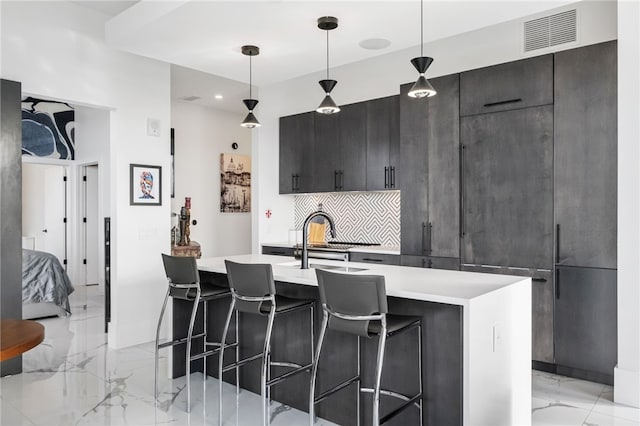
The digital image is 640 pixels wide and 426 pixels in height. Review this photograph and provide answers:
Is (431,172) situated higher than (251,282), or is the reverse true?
(431,172)

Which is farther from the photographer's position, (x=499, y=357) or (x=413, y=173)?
(x=413, y=173)

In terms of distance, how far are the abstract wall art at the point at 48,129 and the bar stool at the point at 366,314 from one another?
643 centimetres

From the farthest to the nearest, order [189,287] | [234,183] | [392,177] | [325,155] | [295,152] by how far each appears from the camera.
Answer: [234,183]
[295,152]
[325,155]
[392,177]
[189,287]

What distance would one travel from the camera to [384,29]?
3676 millimetres

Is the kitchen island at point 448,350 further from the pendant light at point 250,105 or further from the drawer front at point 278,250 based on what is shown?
the drawer front at point 278,250

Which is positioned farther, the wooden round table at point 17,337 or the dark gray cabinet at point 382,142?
the dark gray cabinet at point 382,142

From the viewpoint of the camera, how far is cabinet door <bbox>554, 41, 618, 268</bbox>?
3.38 metres

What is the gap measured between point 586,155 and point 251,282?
2.64m

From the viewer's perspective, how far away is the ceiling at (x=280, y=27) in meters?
3.26

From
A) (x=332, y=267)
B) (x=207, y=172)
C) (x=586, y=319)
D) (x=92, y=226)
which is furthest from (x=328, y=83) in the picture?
(x=92, y=226)

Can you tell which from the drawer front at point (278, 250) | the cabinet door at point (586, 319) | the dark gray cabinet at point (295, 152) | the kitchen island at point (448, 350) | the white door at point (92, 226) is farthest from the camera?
the white door at point (92, 226)

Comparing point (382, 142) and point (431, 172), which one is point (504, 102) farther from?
point (382, 142)

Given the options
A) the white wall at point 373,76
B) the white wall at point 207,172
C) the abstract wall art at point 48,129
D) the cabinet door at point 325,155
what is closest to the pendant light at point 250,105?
the white wall at point 373,76
